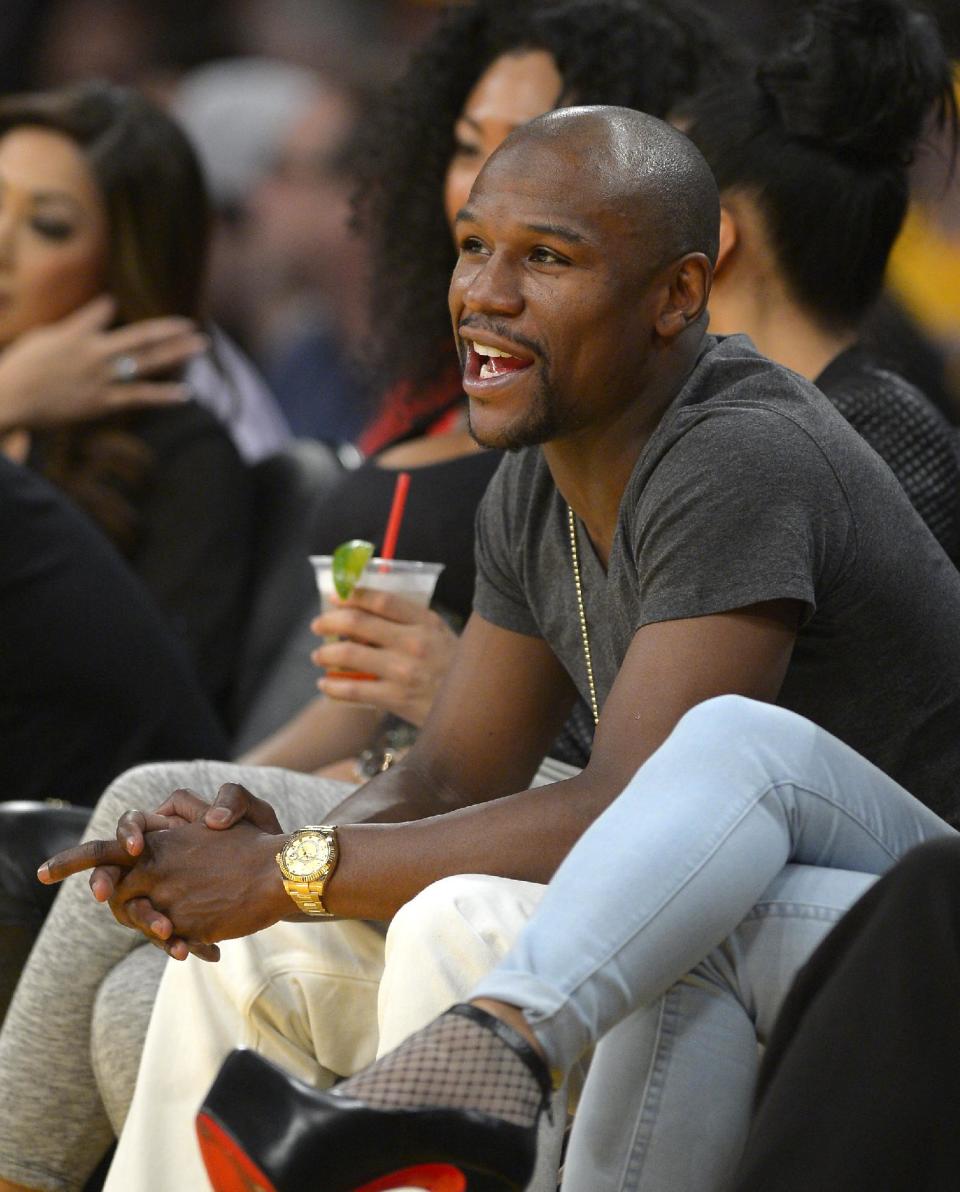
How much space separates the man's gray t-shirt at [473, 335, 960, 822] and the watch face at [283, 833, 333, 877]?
349mm

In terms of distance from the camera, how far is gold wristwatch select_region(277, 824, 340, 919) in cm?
165

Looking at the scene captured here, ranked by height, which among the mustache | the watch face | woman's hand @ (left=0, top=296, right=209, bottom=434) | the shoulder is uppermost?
the mustache

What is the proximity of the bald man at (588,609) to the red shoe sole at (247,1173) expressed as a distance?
0.75ft

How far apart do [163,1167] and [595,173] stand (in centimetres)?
102

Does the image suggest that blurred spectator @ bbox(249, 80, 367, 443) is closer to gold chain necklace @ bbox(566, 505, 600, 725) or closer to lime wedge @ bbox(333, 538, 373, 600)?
lime wedge @ bbox(333, 538, 373, 600)

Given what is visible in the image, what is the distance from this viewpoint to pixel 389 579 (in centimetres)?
226

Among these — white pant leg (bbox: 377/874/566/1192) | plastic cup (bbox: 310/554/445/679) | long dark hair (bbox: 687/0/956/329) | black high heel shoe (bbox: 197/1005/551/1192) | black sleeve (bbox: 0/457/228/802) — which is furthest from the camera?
black sleeve (bbox: 0/457/228/802)

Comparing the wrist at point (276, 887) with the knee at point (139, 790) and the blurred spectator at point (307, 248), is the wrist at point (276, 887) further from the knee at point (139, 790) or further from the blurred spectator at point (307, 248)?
the blurred spectator at point (307, 248)

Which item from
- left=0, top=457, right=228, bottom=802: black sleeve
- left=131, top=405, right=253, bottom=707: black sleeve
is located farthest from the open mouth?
left=131, top=405, right=253, bottom=707: black sleeve

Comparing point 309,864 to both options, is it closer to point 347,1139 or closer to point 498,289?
point 347,1139

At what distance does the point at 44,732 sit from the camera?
275cm

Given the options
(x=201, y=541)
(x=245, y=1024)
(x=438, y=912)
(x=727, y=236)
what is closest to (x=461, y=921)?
(x=438, y=912)

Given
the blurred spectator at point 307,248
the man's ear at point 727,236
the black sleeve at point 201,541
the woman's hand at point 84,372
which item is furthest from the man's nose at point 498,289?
the blurred spectator at point 307,248

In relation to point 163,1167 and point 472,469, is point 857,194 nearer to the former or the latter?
point 472,469
